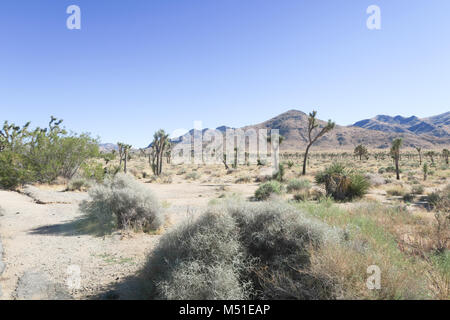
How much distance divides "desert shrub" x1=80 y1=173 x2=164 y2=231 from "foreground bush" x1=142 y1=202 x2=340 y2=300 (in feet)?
12.9

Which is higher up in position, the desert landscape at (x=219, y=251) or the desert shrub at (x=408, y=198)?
the desert landscape at (x=219, y=251)

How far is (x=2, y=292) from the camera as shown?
4156mm

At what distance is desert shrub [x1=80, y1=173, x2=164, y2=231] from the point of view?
809 cm

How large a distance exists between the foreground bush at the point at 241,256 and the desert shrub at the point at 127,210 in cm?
392

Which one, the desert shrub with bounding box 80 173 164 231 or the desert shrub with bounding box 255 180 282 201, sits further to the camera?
the desert shrub with bounding box 255 180 282 201

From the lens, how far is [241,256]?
3854 millimetres

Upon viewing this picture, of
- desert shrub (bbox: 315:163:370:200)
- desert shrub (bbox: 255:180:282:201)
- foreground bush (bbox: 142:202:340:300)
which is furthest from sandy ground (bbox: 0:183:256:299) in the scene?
desert shrub (bbox: 315:163:370:200)

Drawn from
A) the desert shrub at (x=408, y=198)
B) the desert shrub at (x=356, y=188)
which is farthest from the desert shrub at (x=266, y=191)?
the desert shrub at (x=408, y=198)

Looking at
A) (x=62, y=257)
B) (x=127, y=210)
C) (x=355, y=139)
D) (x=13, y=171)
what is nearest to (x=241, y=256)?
(x=62, y=257)

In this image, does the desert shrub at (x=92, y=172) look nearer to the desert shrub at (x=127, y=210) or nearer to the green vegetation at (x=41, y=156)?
the green vegetation at (x=41, y=156)

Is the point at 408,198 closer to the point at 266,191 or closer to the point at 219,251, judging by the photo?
the point at 266,191

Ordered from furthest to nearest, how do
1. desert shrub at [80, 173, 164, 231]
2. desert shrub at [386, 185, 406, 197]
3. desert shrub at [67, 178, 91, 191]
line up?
desert shrub at [67, 178, 91, 191] → desert shrub at [386, 185, 406, 197] → desert shrub at [80, 173, 164, 231]

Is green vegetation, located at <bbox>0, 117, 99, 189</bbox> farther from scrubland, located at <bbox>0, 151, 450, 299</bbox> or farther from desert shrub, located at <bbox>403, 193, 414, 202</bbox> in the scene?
desert shrub, located at <bbox>403, 193, 414, 202</bbox>

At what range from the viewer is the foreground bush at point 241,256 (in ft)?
10.5
